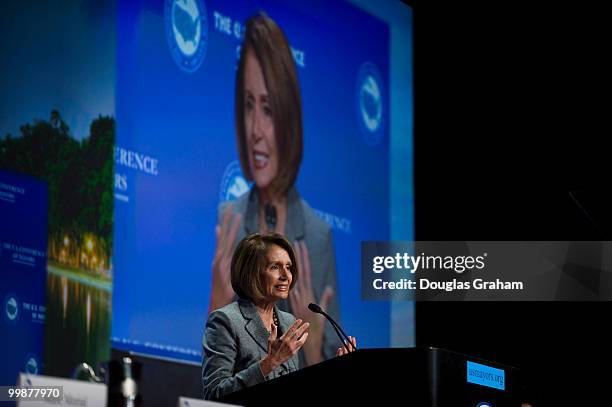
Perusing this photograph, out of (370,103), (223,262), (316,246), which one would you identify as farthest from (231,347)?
(370,103)

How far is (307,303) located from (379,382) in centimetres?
273

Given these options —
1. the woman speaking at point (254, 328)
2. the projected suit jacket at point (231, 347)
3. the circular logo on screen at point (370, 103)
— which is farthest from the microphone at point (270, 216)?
the projected suit jacket at point (231, 347)

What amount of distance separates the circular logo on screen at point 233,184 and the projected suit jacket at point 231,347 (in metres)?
1.78

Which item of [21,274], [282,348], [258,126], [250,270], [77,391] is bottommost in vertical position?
[77,391]

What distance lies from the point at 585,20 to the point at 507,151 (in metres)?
0.88

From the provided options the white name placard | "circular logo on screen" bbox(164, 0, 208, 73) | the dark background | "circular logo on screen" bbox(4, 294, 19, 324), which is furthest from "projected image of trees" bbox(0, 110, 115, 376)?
the dark background

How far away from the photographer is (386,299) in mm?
6156

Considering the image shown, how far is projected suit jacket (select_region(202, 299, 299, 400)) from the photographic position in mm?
3129

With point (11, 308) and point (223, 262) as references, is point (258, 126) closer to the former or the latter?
point (223, 262)

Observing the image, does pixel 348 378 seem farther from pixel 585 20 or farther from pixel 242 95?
pixel 585 20

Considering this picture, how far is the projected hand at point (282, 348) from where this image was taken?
9.76 feet

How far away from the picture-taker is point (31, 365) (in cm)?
416

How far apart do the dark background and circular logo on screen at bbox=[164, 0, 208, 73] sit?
221 cm

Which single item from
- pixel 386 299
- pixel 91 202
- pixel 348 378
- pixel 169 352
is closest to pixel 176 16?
pixel 91 202
